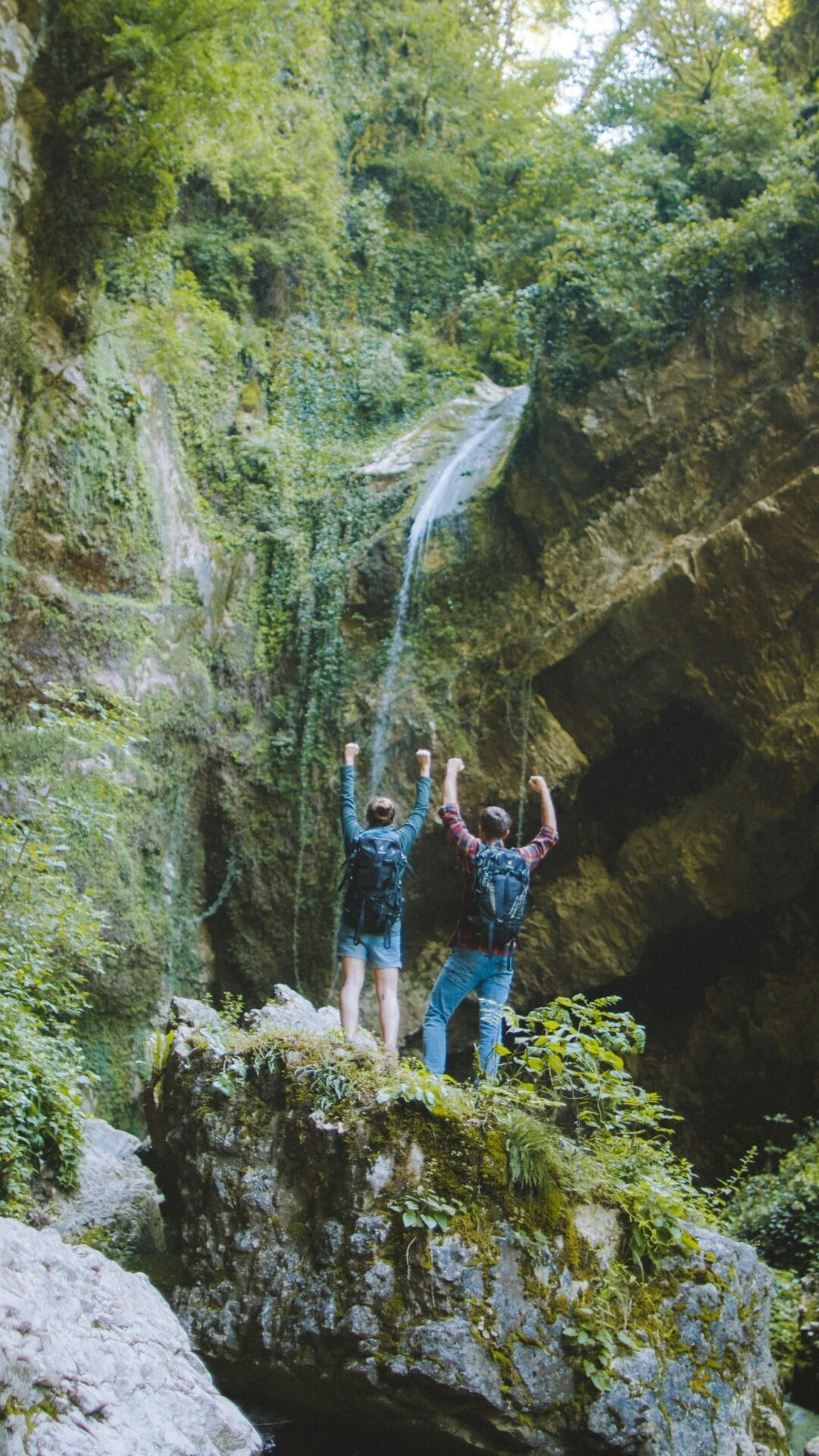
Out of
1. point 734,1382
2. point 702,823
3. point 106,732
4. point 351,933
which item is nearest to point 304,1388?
point 734,1382

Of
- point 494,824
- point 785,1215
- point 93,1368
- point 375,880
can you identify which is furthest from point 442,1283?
point 785,1215

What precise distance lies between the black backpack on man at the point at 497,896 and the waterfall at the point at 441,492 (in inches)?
207

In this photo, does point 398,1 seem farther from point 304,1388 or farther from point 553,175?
point 304,1388

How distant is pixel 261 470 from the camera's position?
1306 centimetres

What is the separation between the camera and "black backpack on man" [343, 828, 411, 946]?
18.4 ft

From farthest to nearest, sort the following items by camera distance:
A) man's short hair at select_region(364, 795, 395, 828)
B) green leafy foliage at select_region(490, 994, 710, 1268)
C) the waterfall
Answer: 1. the waterfall
2. man's short hair at select_region(364, 795, 395, 828)
3. green leafy foliage at select_region(490, 994, 710, 1268)

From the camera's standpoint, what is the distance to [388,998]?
5.71m

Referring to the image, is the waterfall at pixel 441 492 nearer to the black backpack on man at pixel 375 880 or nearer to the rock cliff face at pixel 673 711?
the rock cliff face at pixel 673 711

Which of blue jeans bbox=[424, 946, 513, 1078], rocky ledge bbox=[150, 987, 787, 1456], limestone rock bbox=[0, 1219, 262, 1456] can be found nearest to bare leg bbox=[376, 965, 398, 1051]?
blue jeans bbox=[424, 946, 513, 1078]

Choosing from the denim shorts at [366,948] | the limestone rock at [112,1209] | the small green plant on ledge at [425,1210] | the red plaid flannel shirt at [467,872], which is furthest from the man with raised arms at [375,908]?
the small green plant on ledge at [425,1210]

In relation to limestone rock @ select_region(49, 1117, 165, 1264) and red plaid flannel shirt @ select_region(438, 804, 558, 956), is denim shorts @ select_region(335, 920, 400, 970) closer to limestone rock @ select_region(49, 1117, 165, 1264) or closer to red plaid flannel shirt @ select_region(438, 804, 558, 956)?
red plaid flannel shirt @ select_region(438, 804, 558, 956)

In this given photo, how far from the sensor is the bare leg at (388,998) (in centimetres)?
563

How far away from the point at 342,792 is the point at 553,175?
41.7ft

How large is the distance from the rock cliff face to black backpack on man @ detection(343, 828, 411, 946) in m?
4.54
